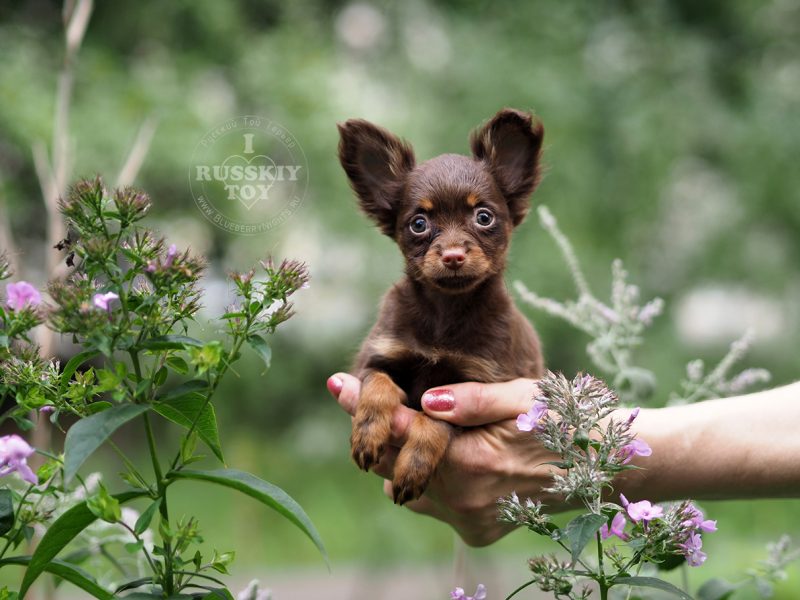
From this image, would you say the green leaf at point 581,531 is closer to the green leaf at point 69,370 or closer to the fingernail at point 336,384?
the green leaf at point 69,370

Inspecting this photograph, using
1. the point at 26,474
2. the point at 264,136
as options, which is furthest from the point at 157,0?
the point at 26,474

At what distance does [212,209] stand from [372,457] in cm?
432

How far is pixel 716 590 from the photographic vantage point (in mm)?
2195

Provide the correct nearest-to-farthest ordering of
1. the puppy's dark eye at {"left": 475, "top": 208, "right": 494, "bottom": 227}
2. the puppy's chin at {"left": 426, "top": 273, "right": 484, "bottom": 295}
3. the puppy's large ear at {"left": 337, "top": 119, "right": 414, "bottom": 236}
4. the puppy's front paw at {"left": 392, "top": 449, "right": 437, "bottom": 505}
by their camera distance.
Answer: the puppy's front paw at {"left": 392, "top": 449, "right": 437, "bottom": 505} < the puppy's chin at {"left": 426, "top": 273, "right": 484, "bottom": 295} < the puppy's dark eye at {"left": 475, "top": 208, "right": 494, "bottom": 227} < the puppy's large ear at {"left": 337, "top": 119, "right": 414, "bottom": 236}

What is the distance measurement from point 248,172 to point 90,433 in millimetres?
3423

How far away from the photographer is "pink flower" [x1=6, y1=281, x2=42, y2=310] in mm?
1604

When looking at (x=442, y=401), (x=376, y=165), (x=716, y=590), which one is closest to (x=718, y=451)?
(x=716, y=590)

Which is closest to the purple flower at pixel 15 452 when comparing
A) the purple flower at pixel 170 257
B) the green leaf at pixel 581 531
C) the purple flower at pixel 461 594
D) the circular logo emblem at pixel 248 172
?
the purple flower at pixel 170 257

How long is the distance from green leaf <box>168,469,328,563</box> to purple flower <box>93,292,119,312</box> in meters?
0.30

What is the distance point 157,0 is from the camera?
8.92 meters

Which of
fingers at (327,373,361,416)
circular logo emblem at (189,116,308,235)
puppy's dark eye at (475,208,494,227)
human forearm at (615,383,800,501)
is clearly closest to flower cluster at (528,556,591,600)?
human forearm at (615,383,800,501)

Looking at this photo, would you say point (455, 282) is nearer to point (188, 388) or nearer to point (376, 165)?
point (376, 165)

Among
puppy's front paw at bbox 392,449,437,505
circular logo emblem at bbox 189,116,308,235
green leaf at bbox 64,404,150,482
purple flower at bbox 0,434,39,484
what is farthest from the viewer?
circular logo emblem at bbox 189,116,308,235

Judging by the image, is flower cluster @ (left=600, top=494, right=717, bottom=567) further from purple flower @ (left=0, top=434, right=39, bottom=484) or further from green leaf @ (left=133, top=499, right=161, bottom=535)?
purple flower @ (left=0, top=434, right=39, bottom=484)
